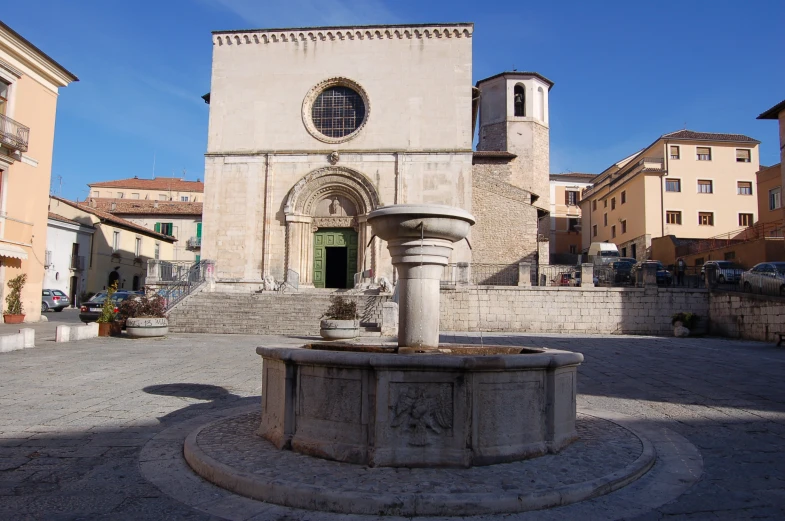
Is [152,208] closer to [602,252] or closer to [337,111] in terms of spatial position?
[337,111]

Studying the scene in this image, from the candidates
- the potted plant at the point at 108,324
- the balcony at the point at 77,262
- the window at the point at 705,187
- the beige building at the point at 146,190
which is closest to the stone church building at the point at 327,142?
the potted plant at the point at 108,324

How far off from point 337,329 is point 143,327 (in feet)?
18.2

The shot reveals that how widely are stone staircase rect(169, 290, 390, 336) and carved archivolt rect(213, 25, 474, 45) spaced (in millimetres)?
12568

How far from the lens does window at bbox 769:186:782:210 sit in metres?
29.2

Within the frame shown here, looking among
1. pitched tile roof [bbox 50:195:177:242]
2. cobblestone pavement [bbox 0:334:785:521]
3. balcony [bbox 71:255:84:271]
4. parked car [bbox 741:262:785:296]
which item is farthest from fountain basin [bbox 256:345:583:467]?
pitched tile roof [bbox 50:195:177:242]

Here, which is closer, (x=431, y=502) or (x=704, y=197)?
(x=431, y=502)

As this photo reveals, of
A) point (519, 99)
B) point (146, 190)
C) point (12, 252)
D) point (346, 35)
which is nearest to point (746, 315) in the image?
point (346, 35)

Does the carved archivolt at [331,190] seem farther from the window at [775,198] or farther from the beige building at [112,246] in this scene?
the window at [775,198]

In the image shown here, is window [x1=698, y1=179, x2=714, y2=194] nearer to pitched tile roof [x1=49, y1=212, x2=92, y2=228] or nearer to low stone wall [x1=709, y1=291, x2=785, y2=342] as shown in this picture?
low stone wall [x1=709, y1=291, x2=785, y2=342]

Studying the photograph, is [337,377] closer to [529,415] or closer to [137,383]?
[529,415]

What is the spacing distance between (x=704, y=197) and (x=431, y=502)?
38878 millimetres

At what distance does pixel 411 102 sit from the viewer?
2483 cm

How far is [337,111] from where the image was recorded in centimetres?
2578

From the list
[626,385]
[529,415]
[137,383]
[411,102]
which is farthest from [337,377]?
[411,102]
